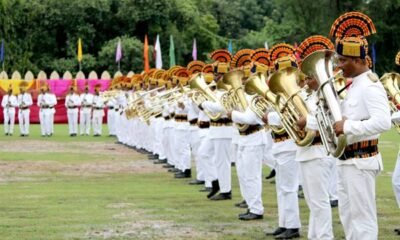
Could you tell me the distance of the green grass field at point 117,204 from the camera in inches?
394

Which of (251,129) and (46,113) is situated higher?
(46,113)

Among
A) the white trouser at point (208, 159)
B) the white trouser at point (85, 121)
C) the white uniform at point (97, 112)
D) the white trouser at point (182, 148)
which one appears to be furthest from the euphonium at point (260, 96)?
the white trouser at point (85, 121)

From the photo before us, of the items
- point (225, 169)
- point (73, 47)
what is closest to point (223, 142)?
point (225, 169)

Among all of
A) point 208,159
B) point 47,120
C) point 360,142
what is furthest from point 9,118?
point 360,142

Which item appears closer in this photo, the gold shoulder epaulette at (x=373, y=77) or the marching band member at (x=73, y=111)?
the gold shoulder epaulette at (x=373, y=77)

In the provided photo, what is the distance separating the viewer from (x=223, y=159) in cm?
1291

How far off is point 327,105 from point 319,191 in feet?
5.44

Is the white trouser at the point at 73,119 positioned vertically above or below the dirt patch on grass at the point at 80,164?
above

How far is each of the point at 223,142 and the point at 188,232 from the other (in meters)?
3.13

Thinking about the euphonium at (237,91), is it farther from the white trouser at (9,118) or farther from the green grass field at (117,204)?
the white trouser at (9,118)

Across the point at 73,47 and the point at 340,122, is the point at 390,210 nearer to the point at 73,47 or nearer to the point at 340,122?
the point at 340,122

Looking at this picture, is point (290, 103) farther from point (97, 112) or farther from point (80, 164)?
point (97, 112)

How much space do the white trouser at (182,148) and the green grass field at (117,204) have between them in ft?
1.49

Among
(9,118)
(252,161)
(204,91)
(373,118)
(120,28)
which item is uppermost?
(120,28)
